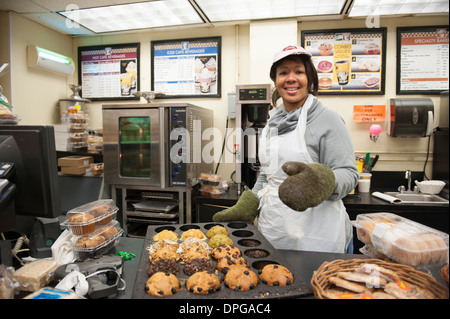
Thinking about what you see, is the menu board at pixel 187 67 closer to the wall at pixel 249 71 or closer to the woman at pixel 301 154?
the wall at pixel 249 71

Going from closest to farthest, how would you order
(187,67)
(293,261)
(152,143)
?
(293,261) → (152,143) → (187,67)

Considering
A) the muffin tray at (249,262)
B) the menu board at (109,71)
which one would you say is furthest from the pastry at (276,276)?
the menu board at (109,71)

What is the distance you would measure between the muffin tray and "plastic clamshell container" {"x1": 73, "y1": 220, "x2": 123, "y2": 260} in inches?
6.2

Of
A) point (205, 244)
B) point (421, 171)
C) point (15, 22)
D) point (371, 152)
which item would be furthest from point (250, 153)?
point (15, 22)

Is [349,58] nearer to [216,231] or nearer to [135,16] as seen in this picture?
[135,16]

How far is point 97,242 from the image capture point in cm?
122

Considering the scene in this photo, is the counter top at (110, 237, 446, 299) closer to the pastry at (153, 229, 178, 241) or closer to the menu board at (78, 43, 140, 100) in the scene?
the pastry at (153, 229, 178, 241)

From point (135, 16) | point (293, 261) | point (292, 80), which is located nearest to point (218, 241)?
point (293, 261)

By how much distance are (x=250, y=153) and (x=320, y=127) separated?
1.46 metres

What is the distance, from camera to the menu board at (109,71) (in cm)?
367

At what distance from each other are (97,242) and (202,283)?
53 cm

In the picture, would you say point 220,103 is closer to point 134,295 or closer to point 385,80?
point 385,80

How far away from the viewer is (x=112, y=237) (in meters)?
1.31

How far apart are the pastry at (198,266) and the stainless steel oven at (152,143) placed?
172 cm
